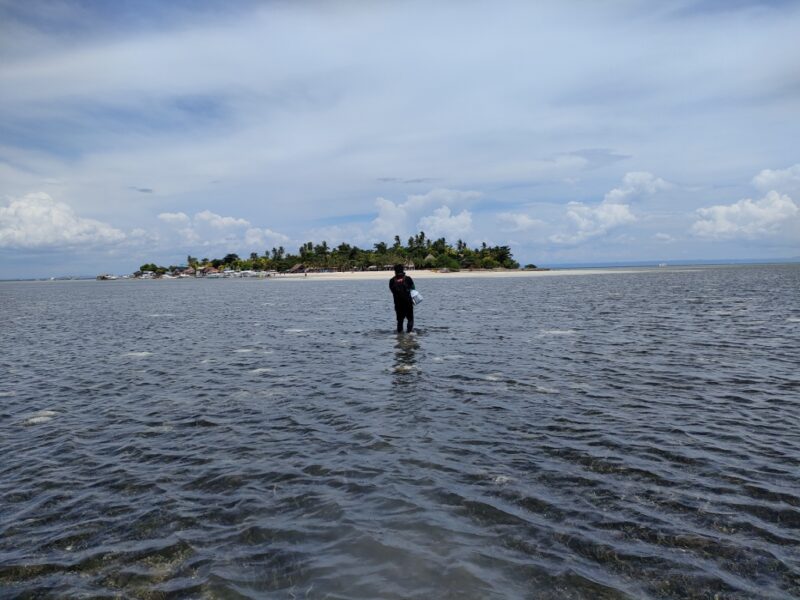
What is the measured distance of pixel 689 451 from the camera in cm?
1059

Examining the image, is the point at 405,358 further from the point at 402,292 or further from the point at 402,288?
the point at 402,292

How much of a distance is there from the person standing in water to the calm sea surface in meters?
7.05

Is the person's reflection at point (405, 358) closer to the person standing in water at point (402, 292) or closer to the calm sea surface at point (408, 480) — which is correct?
the calm sea surface at point (408, 480)

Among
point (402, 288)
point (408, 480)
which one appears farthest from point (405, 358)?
point (408, 480)

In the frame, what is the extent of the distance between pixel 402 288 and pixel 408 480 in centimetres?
1889

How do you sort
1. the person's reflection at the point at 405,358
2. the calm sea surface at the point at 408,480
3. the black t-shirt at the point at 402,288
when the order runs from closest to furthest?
1. the calm sea surface at the point at 408,480
2. the person's reflection at the point at 405,358
3. the black t-shirt at the point at 402,288

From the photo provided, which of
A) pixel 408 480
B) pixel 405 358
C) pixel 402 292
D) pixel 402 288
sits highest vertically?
pixel 402 288

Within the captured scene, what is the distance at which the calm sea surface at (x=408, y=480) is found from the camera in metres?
6.59

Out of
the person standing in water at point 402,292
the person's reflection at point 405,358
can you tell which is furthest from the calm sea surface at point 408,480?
the person standing in water at point 402,292

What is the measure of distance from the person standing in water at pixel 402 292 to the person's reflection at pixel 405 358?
1.24 m

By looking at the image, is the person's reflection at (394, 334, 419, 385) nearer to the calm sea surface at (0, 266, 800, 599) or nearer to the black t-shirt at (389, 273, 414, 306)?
the calm sea surface at (0, 266, 800, 599)

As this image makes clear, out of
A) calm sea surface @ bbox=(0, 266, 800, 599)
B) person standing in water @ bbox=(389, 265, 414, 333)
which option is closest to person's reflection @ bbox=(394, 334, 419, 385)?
calm sea surface @ bbox=(0, 266, 800, 599)

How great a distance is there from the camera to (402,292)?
2823 centimetres

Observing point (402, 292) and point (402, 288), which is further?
point (402, 292)
